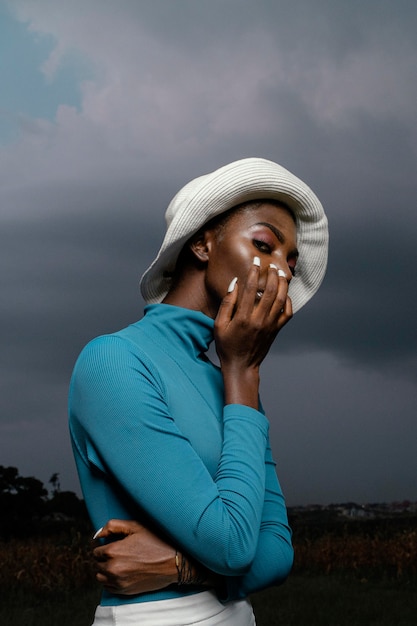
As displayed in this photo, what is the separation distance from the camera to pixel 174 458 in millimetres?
2227

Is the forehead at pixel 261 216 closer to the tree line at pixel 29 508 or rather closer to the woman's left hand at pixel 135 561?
the woman's left hand at pixel 135 561

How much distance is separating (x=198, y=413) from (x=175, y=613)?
1.83 ft

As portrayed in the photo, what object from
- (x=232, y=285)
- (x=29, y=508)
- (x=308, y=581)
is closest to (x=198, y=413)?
(x=232, y=285)

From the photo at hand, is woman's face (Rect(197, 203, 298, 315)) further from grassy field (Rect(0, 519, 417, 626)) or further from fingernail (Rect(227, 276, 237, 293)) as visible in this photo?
grassy field (Rect(0, 519, 417, 626))

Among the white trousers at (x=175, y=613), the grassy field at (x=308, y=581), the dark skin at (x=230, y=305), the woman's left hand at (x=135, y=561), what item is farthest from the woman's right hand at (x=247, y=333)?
the grassy field at (x=308, y=581)

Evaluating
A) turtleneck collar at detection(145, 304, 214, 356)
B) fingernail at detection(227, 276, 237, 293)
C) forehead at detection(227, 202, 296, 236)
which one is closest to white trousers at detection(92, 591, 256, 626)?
turtleneck collar at detection(145, 304, 214, 356)

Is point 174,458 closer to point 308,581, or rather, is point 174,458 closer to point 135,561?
point 135,561

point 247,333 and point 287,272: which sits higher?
point 287,272

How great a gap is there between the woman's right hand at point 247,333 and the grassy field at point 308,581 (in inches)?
212

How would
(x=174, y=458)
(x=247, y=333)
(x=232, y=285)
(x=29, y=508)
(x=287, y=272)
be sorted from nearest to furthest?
(x=174, y=458) → (x=247, y=333) → (x=232, y=285) → (x=287, y=272) → (x=29, y=508)

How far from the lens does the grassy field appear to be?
7570mm

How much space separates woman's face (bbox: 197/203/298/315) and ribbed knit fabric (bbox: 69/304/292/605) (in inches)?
10.5

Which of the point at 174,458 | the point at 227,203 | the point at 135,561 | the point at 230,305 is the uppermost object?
the point at 227,203

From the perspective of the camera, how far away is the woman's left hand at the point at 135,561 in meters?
2.22
